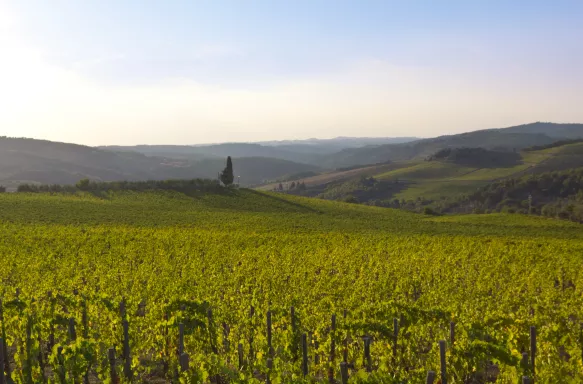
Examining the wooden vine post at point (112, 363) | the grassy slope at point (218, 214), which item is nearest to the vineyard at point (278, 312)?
the wooden vine post at point (112, 363)

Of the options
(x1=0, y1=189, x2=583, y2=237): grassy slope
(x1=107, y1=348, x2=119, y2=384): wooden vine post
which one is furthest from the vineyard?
(x1=0, y1=189, x2=583, y2=237): grassy slope

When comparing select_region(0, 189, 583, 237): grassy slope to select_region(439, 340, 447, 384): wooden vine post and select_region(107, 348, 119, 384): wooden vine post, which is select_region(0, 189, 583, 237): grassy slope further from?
select_region(439, 340, 447, 384): wooden vine post

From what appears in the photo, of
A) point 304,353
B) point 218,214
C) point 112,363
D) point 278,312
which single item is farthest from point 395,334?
point 218,214

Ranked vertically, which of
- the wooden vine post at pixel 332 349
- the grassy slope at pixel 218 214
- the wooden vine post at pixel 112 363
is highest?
the wooden vine post at pixel 112 363

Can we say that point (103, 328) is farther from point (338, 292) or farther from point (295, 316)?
point (338, 292)

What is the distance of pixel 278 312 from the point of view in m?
12.0

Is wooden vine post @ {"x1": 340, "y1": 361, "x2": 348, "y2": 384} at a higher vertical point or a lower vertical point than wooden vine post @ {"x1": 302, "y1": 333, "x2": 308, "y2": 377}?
higher

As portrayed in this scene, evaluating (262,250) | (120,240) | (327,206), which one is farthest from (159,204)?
(262,250)

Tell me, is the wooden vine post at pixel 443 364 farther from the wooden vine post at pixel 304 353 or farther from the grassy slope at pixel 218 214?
the grassy slope at pixel 218 214

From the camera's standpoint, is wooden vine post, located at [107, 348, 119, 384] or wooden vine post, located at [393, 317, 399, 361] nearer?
wooden vine post, located at [107, 348, 119, 384]

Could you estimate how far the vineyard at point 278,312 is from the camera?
930 centimetres

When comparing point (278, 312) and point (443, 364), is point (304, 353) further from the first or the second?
point (443, 364)

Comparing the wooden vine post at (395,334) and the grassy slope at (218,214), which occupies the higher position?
the wooden vine post at (395,334)

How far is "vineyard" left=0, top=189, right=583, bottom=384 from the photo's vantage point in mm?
9305
